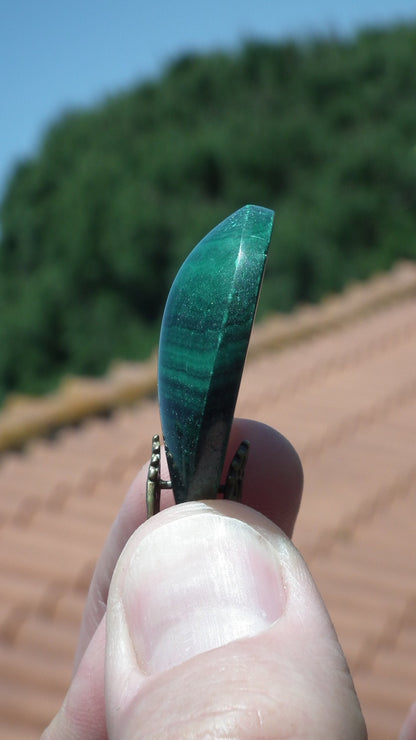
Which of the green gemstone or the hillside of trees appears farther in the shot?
the hillside of trees

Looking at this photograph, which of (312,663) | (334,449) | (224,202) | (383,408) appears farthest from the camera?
(224,202)

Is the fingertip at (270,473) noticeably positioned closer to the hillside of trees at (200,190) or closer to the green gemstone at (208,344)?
the green gemstone at (208,344)

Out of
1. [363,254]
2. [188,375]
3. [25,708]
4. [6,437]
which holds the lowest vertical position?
[25,708]

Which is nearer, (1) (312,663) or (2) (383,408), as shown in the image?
(1) (312,663)

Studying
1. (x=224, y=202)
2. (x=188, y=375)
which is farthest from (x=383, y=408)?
(x=224, y=202)

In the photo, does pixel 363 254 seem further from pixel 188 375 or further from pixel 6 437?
pixel 188 375

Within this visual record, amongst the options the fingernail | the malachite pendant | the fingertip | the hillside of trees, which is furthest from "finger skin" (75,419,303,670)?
the hillside of trees

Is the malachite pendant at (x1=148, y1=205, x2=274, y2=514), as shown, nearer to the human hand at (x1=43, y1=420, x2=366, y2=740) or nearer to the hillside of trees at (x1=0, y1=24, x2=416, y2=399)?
the human hand at (x1=43, y1=420, x2=366, y2=740)
